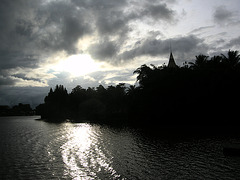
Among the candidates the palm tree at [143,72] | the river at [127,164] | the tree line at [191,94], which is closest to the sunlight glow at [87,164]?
the river at [127,164]

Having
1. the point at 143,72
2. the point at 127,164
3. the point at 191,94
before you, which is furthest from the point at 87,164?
the point at 143,72

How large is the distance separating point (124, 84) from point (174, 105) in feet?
246

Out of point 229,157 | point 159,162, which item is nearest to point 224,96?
point 229,157

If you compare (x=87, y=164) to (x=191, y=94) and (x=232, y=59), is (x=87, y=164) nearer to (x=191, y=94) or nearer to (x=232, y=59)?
(x=191, y=94)

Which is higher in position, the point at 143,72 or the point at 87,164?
the point at 143,72

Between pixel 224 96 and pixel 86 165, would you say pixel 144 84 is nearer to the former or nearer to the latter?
pixel 224 96

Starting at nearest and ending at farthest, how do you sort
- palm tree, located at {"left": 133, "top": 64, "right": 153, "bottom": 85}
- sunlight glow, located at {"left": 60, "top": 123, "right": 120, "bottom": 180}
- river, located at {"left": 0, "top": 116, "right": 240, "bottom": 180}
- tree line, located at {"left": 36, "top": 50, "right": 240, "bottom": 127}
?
1. river, located at {"left": 0, "top": 116, "right": 240, "bottom": 180}
2. sunlight glow, located at {"left": 60, "top": 123, "right": 120, "bottom": 180}
3. tree line, located at {"left": 36, "top": 50, "right": 240, "bottom": 127}
4. palm tree, located at {"left": 133, "top": 64, "right": 153, "bottom": 85}

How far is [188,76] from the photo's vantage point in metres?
53.5

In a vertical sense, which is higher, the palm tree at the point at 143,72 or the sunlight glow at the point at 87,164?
the palm tree at the point at 143,72

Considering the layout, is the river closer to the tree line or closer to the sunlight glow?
the sunlight glow

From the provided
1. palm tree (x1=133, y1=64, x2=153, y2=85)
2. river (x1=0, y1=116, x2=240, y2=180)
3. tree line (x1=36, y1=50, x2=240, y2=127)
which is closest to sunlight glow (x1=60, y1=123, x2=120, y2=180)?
river (x1=0, y1=116, x2=240, y2=180)

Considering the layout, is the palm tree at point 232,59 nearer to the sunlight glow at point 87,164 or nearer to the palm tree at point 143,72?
the palm tree at point 143,72

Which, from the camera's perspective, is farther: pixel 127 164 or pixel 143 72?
pixel 143 72

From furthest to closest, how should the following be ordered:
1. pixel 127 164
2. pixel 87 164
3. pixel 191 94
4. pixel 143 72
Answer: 1. pixel 143 72
2. pixel 191 94
3. pixel 87 164
4. pixel 127 164
